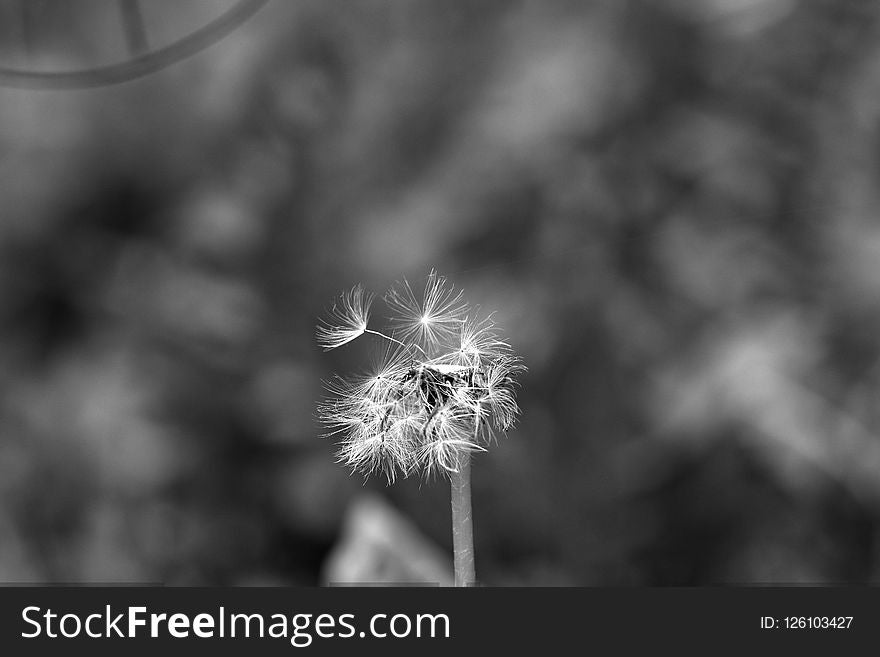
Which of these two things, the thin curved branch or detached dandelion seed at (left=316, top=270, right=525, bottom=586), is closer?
detached dandelion seed at (left=316, top=270, right=525, bottom=586)

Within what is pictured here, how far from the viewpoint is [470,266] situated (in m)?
0.44

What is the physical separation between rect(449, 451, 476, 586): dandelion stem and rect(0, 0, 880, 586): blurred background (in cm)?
25

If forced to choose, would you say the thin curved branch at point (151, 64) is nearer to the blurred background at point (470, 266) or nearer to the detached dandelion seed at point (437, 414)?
the blurred background at point (470, 266)

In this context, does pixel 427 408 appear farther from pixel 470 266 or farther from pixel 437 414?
pixel 470 266

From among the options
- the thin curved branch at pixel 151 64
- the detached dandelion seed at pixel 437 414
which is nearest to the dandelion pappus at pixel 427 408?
the detached dandelion seed at pixel 437 414

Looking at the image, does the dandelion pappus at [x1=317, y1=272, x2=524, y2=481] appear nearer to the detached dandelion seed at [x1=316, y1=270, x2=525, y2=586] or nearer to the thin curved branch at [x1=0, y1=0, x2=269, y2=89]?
the detached dandelion seed at [x1=316, y1=270, x2=525, y2=586]

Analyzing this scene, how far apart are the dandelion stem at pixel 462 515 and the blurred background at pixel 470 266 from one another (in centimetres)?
25

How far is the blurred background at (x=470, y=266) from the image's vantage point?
1.43 ft

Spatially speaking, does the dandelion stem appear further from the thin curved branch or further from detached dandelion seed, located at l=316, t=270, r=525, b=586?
the thin curved branch

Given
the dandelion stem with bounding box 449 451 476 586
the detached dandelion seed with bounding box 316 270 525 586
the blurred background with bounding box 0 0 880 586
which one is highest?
the blurred background with bounding box 0 0 880 586

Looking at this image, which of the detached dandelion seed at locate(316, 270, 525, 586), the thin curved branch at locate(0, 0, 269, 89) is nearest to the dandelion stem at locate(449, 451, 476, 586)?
the detached dandelion seed at locate(316, 270, 525, 586)

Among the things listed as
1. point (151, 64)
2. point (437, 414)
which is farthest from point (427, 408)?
point (151, 64)

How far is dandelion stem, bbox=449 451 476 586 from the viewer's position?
18 cm

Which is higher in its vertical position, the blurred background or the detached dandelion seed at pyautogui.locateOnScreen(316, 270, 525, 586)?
the blurred background
